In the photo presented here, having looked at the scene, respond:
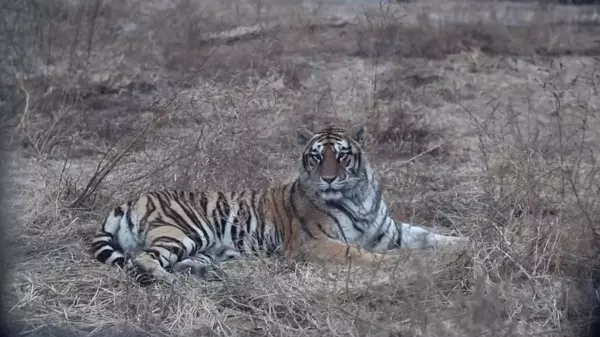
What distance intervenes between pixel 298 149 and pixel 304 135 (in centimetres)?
112

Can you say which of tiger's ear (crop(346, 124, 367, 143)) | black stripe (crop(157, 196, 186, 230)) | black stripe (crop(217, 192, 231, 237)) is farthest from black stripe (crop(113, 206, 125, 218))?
tiger's ear (crop(346, 124, 367, 143))

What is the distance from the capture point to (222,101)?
7.19m

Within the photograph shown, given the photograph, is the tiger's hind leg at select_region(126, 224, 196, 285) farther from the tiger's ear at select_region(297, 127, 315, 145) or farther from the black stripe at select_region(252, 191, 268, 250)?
the tiger's ear at select_region(297, 127, 315, 145)

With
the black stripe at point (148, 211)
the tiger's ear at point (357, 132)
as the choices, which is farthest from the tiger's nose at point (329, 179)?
the black stripe at point (148, 211)

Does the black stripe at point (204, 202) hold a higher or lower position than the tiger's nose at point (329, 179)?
lower

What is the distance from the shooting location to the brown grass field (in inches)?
184

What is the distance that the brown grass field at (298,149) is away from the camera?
4676 millimetres

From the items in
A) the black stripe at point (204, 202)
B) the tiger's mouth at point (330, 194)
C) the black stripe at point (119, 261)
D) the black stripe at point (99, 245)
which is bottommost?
the black stripe at point (119, 261)

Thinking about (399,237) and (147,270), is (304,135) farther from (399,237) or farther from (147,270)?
(147,270)

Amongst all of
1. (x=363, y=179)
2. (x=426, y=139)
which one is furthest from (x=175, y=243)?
(x=426, y=139)

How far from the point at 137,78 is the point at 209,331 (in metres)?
5.48

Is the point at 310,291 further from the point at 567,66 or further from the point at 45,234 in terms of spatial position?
the point at 567,66

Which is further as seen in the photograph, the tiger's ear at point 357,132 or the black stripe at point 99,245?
the tiger's ear at point 357,132

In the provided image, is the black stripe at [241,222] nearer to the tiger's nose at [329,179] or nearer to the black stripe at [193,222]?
the black stripe at [193,222]
